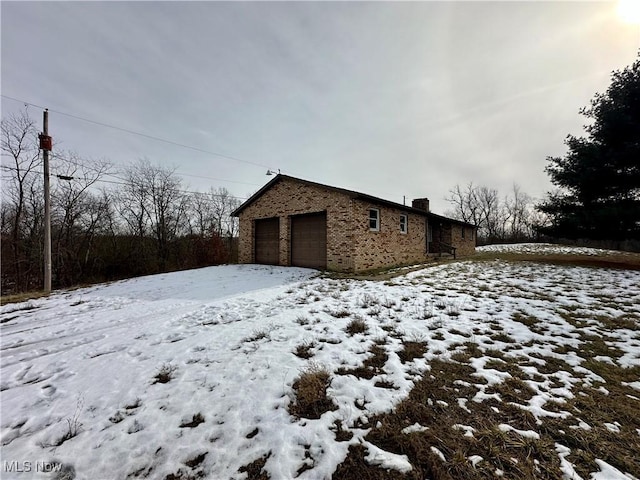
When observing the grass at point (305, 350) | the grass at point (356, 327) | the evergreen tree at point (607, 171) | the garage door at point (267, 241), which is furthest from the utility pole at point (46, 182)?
the evergreen tree at point (607, 171)

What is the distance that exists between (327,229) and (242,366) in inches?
366

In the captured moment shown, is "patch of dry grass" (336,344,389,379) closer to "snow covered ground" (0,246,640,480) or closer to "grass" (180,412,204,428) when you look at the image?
"snow covered ground" (0,246,640,480)

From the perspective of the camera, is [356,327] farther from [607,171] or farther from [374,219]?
[607,171]

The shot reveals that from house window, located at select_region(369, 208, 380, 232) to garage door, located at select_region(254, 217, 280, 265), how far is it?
5.37m

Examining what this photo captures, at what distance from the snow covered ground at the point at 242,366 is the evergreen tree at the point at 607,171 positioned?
6.11m

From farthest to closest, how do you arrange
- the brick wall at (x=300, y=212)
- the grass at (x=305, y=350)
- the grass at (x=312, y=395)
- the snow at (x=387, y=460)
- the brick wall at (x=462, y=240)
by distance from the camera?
the brick wall at (x=462, y=240) → the brick wall at (x=300, y=212) → the grass at (x=305, y=350) → the grass at (x=312, y=395) → the snow at (x=387, y=460)

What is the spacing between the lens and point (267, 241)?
15.7 metres

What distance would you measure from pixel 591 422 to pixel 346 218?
9.72m

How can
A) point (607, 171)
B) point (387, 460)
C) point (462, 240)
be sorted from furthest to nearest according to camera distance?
point (462, 240), point (607, 171), point (387, 460)

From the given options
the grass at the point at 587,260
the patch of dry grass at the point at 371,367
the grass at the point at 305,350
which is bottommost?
the patch of dry grass at the point at 371,367

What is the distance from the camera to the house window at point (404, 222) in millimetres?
15055

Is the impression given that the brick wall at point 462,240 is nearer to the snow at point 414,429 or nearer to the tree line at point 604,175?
the tree line at point 604,175

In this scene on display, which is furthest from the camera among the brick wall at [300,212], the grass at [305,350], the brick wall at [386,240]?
the brick wall at [386,240]

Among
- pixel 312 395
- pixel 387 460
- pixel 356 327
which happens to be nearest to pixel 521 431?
pixel 387 460
